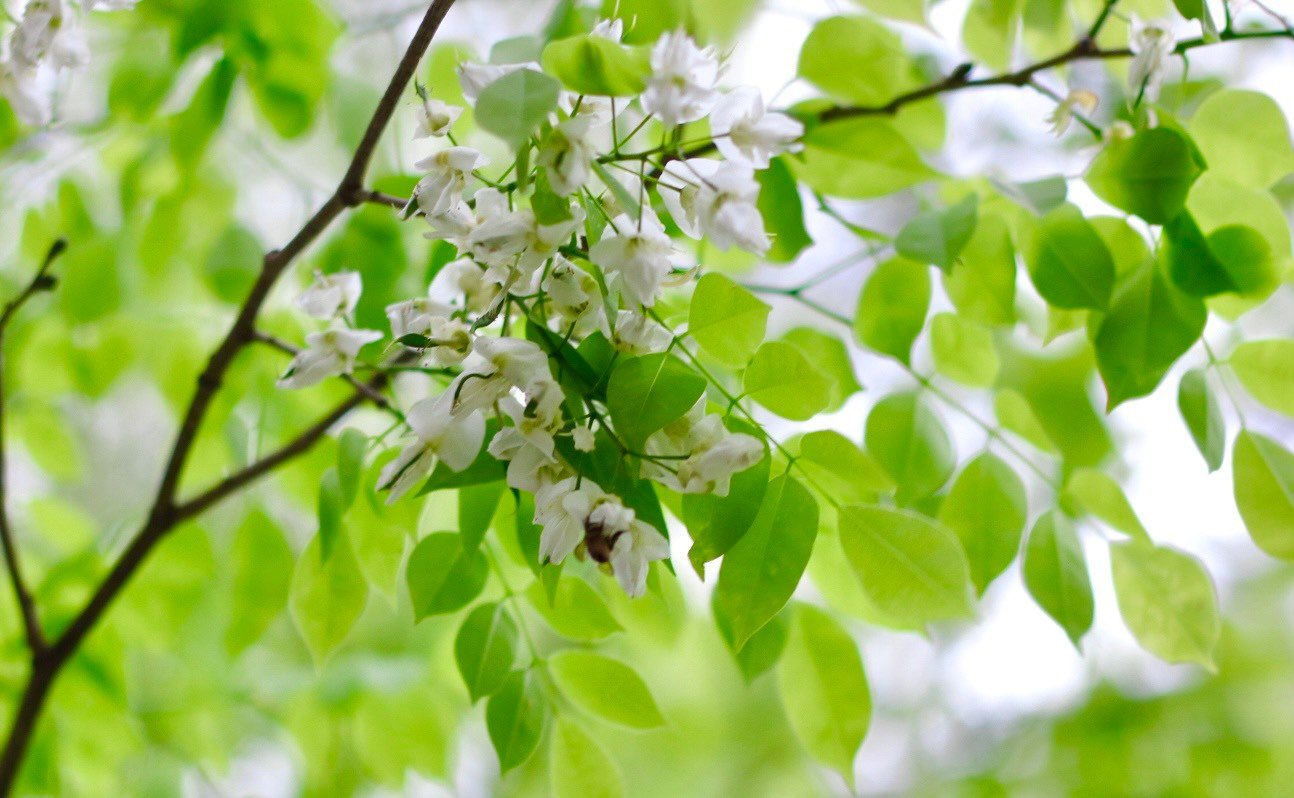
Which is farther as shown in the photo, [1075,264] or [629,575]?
[1075,264]

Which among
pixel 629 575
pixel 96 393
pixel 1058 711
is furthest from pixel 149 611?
pixel 1058 711

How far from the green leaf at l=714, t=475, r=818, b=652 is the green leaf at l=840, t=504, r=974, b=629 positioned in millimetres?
32

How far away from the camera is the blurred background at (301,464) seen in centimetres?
56

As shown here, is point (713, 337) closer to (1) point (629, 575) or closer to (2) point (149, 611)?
(1) point (629, 575)

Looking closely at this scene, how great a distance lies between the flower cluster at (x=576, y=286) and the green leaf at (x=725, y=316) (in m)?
0.02

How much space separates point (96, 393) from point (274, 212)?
24.7 inches

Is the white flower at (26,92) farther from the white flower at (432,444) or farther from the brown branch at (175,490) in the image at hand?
the white flower at (432,444)

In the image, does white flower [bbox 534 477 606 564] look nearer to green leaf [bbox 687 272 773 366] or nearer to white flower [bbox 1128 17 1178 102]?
green leaf [bbox 687 272 773 366]

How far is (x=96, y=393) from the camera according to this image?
0.71 meters

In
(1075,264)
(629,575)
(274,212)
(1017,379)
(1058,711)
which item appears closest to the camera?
(629,575)

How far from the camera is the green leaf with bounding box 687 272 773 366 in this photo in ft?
1.11

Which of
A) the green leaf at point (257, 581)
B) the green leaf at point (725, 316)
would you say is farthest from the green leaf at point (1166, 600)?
the green leaf at point (257, 581)

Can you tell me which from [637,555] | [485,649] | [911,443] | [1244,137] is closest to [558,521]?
[637,555]

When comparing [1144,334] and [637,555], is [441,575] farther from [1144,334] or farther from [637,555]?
[1144,334]
